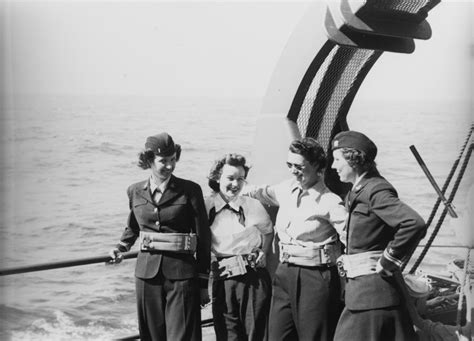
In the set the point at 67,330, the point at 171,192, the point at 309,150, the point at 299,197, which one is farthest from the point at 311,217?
the point at 67,330

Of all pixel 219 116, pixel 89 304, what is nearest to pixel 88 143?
pixel 219 116

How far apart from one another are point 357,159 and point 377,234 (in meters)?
0.42

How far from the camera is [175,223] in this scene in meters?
4.25

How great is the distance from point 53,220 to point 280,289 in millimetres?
28851

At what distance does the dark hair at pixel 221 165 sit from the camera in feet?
14.0

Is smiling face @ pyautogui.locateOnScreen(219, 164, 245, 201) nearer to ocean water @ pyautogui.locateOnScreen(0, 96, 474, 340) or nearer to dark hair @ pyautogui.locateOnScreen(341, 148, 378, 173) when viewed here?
dark hair @ pyautogui.locateOnScreen(341, 148, 378, 173)

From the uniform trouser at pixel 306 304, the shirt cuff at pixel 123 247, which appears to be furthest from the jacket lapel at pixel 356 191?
the shirt cuff at pixel 123 247

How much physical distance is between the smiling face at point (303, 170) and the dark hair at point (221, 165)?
1.11 feet

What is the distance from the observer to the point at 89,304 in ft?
83.3

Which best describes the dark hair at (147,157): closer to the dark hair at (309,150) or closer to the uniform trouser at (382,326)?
the dark hair at (309,150)

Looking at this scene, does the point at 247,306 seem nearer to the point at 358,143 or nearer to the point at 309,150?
the point at 309,150

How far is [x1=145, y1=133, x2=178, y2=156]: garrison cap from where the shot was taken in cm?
417

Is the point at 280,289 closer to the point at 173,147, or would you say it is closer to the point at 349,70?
the point at 173,147

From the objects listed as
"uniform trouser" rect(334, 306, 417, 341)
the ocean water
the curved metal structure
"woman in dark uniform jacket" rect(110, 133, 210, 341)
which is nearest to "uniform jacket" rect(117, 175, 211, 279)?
"woman in dark uniform jacket" rect(110, 133, 210, 341)
